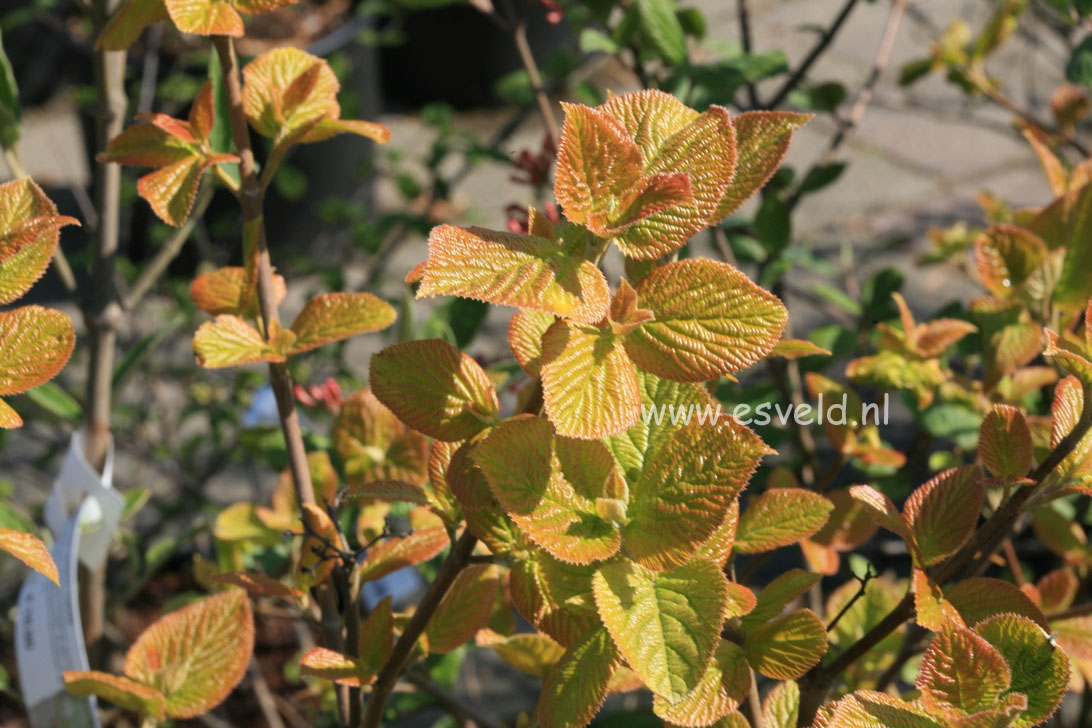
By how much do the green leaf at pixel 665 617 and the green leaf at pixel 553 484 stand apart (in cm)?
2

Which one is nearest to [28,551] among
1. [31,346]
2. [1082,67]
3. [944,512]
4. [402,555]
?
[31,346]

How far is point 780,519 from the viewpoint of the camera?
0.56 metres

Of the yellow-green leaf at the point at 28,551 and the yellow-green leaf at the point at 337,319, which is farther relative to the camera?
the yellow-green leaf at the point at 337,319

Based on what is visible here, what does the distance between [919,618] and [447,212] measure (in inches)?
91.7

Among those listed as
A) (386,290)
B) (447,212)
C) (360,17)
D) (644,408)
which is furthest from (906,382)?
(360,17)

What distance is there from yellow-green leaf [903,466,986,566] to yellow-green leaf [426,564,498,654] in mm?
232

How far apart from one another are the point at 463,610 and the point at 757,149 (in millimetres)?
301

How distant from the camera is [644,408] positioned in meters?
0.49

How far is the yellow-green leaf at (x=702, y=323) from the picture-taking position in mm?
425

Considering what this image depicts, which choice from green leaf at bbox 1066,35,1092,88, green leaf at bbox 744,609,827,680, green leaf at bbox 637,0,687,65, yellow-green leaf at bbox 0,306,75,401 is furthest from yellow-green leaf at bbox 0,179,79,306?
green leaf at bbox 1066,35,1092,88

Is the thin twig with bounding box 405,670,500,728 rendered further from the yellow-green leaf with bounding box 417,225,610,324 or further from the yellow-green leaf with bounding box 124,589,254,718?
the yellow-green leaf with bounding box 417,225,610,324

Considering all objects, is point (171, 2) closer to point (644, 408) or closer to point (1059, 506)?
point (644, 408)

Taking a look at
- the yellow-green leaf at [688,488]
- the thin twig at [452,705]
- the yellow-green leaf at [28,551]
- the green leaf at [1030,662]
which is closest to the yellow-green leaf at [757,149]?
the yellow-green leaf at [688,488]

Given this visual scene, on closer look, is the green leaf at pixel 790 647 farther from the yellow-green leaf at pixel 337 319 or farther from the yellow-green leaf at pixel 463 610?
the yellow-green leaf at pixel 337 319
